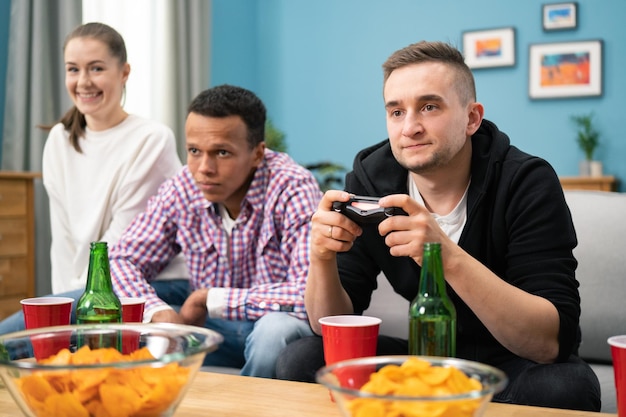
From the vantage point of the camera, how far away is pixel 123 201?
7.93 feet

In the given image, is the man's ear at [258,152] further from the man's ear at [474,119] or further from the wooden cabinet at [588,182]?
the wooden cabinet at [588,182]

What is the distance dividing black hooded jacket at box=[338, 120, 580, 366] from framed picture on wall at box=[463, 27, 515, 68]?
157 inches

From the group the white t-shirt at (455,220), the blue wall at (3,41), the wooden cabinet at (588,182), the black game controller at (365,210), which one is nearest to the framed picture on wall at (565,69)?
the wooden cabinet at (588,182)

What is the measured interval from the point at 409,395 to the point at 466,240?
0.88 meters

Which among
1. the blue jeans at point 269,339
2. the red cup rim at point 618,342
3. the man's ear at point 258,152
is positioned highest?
the man's ear at point 258,152

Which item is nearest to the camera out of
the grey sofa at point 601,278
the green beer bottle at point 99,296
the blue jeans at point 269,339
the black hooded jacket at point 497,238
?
the green beer bottle at point 99,296

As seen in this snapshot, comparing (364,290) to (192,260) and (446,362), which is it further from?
(446,362)

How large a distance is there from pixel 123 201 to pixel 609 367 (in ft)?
4.93

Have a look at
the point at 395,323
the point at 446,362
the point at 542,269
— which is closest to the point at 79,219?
the point at 395,323

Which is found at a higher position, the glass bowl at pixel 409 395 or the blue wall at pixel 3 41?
the blue wall at pixel 3 41

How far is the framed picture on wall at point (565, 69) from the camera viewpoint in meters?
5.29

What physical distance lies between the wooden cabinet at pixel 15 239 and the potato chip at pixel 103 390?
8.06ft

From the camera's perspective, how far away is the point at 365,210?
1.31 m

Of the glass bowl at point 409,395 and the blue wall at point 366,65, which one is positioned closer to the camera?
the glass bowl at point 409,395
